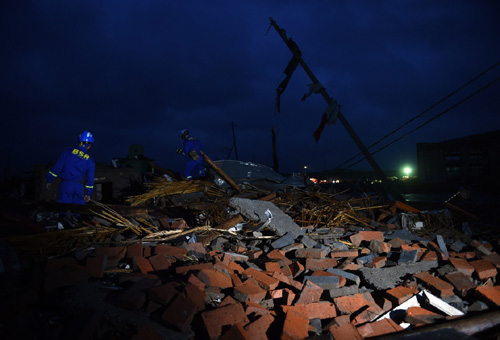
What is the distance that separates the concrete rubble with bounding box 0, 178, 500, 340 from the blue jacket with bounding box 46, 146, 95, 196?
1.19m

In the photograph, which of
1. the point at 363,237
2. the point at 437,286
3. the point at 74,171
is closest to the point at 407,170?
the point at 363,237

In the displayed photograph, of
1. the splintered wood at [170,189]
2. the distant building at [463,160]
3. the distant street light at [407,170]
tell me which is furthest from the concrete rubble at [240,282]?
the distant street light at [407,170]

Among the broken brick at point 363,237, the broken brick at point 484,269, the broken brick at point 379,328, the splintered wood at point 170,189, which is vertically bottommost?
the broken brick at point 379,328

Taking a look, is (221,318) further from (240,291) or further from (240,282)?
(240,282)

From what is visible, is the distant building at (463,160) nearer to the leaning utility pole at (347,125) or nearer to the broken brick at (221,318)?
the leaning utility pole at (347,125)

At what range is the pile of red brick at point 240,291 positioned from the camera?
1654 millimetres

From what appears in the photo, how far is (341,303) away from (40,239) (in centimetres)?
312

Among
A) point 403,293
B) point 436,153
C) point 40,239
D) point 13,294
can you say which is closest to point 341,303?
point 403,293

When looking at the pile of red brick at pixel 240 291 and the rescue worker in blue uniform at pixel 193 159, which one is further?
the rescue worker in blue uniform at pixel 193 159

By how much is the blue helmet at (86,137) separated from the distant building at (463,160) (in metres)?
18.5

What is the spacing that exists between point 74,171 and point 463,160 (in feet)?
74.5

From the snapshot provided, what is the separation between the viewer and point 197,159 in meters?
6.99

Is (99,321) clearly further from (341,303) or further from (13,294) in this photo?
(341,303)

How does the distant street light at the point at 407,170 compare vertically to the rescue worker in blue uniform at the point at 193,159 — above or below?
above
